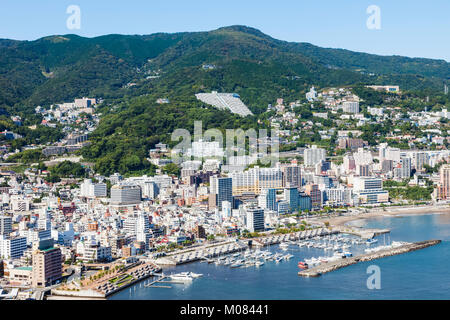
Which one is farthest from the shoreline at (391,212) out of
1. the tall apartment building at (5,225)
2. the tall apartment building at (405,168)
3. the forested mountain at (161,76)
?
the forested mountain at (161,76)

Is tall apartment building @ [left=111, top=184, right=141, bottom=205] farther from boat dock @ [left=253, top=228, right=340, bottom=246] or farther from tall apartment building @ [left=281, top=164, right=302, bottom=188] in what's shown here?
boat dock @ [left=253, top=228, right=340, bottom=246]

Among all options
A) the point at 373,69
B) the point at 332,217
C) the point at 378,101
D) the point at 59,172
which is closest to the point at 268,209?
the point at 332,217

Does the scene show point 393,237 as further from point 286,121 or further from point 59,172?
point 286,121

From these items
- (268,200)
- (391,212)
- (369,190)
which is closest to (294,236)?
(268,200)

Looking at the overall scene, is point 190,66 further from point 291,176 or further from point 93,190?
point 93,190

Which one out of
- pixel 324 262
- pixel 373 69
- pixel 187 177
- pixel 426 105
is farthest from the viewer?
pixel 373 69

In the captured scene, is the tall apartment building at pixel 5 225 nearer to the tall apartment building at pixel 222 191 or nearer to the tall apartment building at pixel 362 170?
the tall apartment building at pixel 222 191
